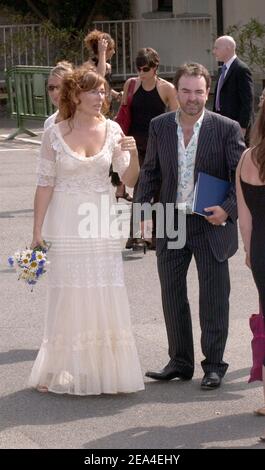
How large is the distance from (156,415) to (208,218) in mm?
1168

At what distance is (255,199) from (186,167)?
42.8 inches

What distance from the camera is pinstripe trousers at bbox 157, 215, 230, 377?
23.0 feet

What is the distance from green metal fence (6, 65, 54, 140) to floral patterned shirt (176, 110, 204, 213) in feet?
42.9

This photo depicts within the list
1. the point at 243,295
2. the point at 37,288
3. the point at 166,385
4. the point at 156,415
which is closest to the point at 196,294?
the point at 243,295

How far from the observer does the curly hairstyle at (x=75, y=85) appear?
689 cm

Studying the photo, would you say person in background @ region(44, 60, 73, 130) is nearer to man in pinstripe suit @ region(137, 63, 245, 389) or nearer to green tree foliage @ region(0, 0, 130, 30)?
man in pinstripe suit @ region(137, 63, 245, 389)

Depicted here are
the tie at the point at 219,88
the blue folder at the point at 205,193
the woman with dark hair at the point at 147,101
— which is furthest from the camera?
the tie at the point at 219,88

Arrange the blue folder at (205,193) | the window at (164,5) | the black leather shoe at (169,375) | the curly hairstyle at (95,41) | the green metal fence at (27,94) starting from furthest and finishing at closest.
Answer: the window at (164,5)
the green metal fence at (27,94)
the curly hairstyle at (95,41)
the black leather shoe at (169,375)
the blue folder at (205,193)

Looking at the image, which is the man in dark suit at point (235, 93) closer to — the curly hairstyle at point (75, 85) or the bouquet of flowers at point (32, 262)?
the curly hairstyle at point (75, 85)

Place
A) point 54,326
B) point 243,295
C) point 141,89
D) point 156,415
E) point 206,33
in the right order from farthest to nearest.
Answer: point 206,33 → point 141,89 → point 243,295 → point 54,326 → point 156,415

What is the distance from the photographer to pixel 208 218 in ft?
22.4

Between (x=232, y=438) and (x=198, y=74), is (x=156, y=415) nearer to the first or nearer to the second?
(x=232, y=438)

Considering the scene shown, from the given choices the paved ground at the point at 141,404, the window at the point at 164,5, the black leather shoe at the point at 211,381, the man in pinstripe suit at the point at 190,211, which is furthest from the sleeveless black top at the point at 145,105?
the window at the point at 164,5

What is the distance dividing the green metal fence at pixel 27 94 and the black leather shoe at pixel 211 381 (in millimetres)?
13259
